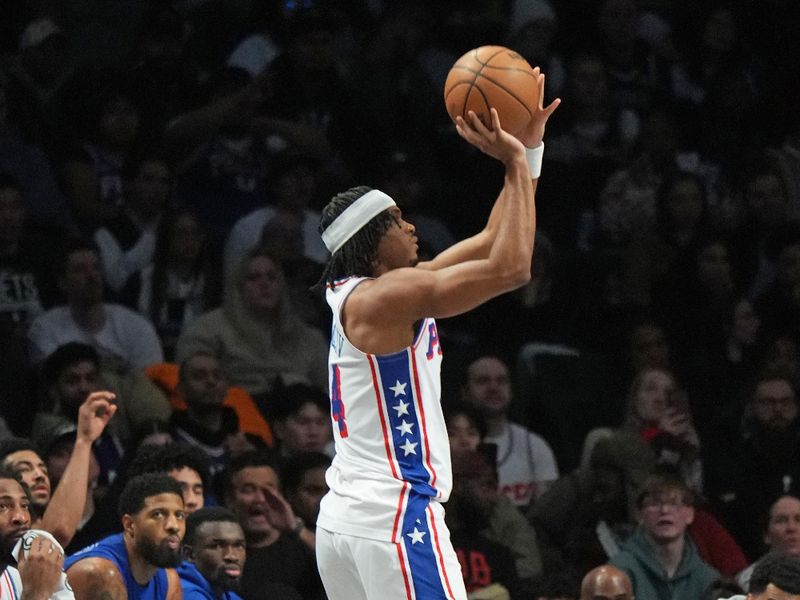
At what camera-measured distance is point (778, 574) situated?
7012mm

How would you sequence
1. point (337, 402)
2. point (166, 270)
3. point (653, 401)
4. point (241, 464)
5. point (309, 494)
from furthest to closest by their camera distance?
point (166, 270) → point (653, 401) → point (309, 494) → point (241, 464) → point (337, 402)

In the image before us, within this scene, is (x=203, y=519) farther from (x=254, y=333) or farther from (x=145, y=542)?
(x=254, y=333)

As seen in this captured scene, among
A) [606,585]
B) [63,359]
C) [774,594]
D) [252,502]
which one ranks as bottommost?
[774,594]

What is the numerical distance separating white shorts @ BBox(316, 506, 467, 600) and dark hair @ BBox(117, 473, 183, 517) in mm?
1669

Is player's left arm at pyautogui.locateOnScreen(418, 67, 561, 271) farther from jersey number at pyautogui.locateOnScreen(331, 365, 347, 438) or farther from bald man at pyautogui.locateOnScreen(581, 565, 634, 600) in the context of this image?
bald man at pyautogui.locateOnScreen(581, 565, 634, 600)

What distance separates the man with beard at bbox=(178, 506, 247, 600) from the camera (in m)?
7.38

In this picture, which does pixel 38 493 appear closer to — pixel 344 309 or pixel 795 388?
pixel 344 309

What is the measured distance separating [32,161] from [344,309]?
17.5 feet

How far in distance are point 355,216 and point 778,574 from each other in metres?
2.55

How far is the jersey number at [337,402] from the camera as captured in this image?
5605mm

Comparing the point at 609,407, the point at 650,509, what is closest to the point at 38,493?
the point at 650,509

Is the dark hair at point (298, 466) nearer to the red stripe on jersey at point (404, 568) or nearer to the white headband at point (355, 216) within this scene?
the white headband at point (355, 216)

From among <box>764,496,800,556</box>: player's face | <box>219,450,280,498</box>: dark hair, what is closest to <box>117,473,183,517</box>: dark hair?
<box>219,450,280,498</box>: dark hair

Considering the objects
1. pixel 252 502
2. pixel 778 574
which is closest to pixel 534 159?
pixel 778 574
